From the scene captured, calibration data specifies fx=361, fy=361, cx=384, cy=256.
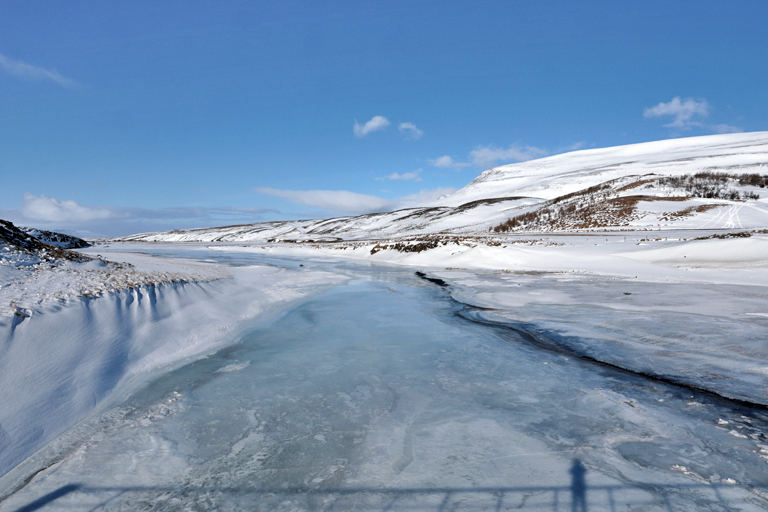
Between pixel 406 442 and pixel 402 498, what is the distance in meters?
0.82

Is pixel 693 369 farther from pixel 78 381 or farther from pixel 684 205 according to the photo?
pixel 684 205

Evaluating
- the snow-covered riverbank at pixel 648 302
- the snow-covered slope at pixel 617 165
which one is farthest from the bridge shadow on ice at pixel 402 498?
the snow-covered slope at pixel 617 165

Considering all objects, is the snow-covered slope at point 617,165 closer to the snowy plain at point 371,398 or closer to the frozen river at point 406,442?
the snowy plain at point 371,398

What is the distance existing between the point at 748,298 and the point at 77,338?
15097mm

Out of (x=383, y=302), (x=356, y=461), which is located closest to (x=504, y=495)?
(x=356, y=461)

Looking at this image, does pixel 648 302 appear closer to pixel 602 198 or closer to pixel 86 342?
pixel 86 342

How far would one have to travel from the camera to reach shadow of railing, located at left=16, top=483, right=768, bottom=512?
2.82 meters

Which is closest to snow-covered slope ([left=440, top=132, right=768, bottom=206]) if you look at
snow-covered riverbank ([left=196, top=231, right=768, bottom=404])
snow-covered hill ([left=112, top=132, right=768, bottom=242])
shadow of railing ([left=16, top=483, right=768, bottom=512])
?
snow-covered hill ([left=112, top=132, right=768, bottom=242])

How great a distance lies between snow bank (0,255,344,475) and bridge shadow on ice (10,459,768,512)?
1.27m

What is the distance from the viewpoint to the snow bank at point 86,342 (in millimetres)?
3967

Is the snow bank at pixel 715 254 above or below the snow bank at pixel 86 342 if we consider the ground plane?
above

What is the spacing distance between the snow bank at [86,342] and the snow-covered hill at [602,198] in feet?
129

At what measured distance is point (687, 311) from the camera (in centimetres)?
856

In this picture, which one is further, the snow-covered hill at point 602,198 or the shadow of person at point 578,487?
the snow-covered hill at point 602,198
